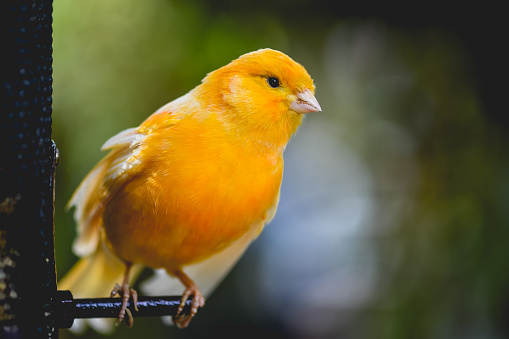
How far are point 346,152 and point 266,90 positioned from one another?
12.3 ft

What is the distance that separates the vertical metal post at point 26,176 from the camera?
2.27 m

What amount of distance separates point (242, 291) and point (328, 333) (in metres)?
1.02

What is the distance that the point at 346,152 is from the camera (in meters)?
6.16

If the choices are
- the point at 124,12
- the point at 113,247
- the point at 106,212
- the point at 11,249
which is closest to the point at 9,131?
the point at 11,249

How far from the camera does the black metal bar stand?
237 centimetres

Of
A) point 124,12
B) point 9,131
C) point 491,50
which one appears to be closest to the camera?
point 9,131

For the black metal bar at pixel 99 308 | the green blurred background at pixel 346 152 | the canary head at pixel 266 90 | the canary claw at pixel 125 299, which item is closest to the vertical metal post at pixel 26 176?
the black metal bar at pixel 99 308

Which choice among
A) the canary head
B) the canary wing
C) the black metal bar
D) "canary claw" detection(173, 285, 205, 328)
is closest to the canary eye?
the canary head

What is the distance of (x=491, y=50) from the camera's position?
17.9 feet

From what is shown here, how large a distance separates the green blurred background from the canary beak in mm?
2678

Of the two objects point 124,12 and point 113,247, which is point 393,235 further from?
point 113,247

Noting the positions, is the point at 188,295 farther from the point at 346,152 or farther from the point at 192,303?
the point at 346,152

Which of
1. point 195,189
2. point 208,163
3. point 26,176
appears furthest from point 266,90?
point 26,176

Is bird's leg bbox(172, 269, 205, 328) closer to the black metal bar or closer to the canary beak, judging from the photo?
the black metal bar
